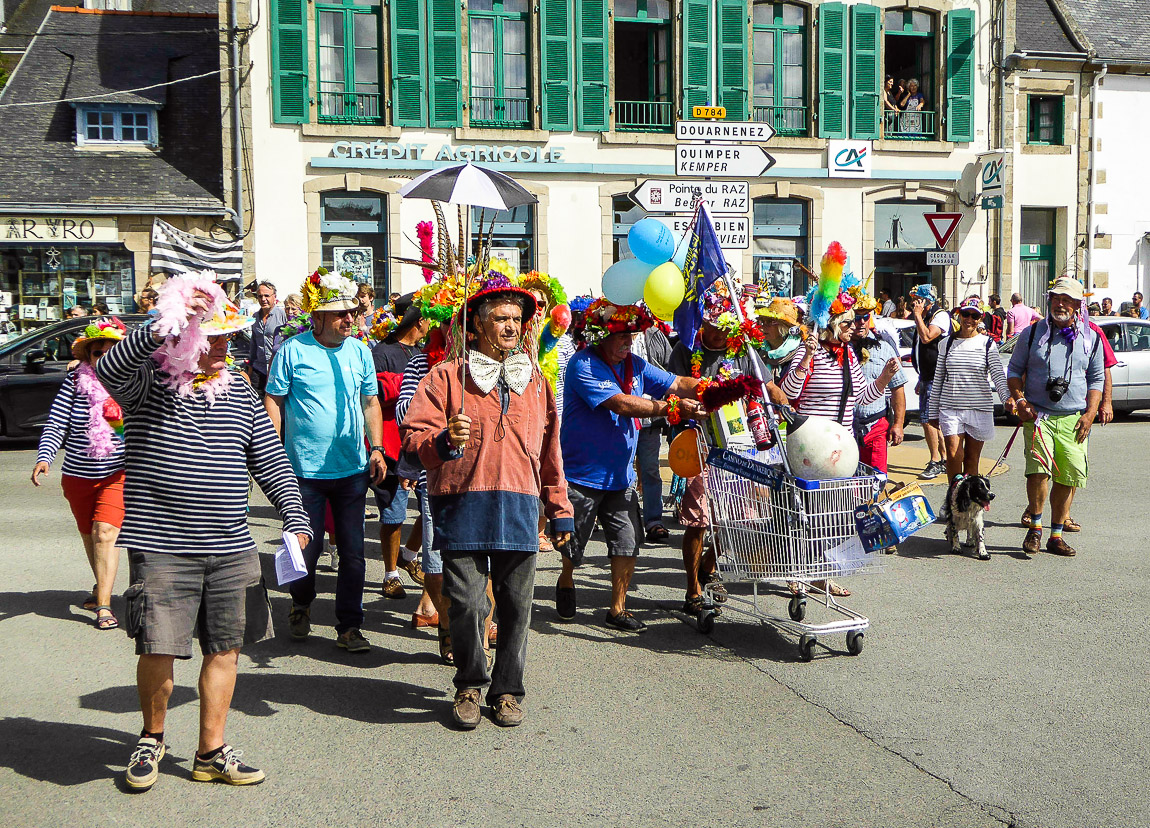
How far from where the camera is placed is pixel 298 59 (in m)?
21.2

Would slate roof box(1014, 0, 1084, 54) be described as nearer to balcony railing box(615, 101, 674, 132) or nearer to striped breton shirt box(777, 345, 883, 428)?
balcony railing box(615, 101, 674, 132)

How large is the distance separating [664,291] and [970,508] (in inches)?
139

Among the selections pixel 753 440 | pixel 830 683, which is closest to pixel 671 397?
pixel 753 440

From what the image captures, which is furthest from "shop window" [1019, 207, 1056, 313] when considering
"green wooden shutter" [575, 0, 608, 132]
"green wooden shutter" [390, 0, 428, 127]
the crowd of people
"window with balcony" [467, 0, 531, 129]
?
the crowd of people

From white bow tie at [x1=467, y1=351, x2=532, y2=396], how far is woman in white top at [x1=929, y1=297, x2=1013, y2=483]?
5689mm

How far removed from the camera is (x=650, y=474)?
941 cm

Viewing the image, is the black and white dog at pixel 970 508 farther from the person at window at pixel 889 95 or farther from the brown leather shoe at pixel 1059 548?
the person at window at pixel 889 95

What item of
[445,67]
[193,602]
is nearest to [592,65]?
[445,67]

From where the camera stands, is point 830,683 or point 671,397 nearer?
point 830,683

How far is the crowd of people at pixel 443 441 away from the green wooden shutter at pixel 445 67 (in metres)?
13.6

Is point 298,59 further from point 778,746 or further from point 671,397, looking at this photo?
point 778,746

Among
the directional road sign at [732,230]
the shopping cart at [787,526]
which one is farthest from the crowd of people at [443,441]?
the directional road sign at [732,230]

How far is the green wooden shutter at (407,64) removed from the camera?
21.5 metres

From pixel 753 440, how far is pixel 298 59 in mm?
17420
